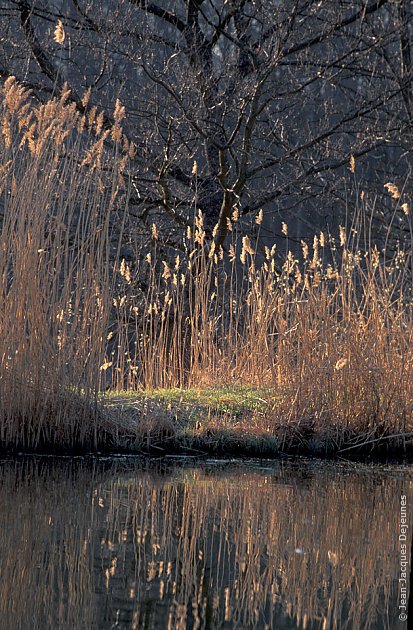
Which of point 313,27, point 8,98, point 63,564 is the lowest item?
point 63,564

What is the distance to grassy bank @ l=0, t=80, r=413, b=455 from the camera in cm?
504

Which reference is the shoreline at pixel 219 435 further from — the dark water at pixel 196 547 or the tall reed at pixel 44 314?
the dark water at pixel 196 547

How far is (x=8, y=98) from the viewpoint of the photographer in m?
4.87

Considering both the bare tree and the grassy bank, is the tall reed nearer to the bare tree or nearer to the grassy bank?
the grassy bank

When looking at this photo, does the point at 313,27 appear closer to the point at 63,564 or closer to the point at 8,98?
the point at 8,98

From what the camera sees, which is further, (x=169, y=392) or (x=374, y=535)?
(x=169, y=392)

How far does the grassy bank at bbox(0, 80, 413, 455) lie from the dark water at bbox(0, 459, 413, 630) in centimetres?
47

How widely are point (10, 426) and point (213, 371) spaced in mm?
1738

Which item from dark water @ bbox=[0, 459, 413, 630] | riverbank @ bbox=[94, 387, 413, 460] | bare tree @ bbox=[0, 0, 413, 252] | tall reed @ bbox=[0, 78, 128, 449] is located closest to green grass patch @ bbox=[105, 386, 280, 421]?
riverbank @ bbox=[94, 387, 413, 460]

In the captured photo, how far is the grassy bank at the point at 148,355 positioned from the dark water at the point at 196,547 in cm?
47

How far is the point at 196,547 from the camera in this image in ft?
10.6

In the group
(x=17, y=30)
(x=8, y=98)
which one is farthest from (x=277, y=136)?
(x=8, y=98)

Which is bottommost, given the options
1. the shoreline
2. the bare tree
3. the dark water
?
the dark water

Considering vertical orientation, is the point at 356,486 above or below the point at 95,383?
below
